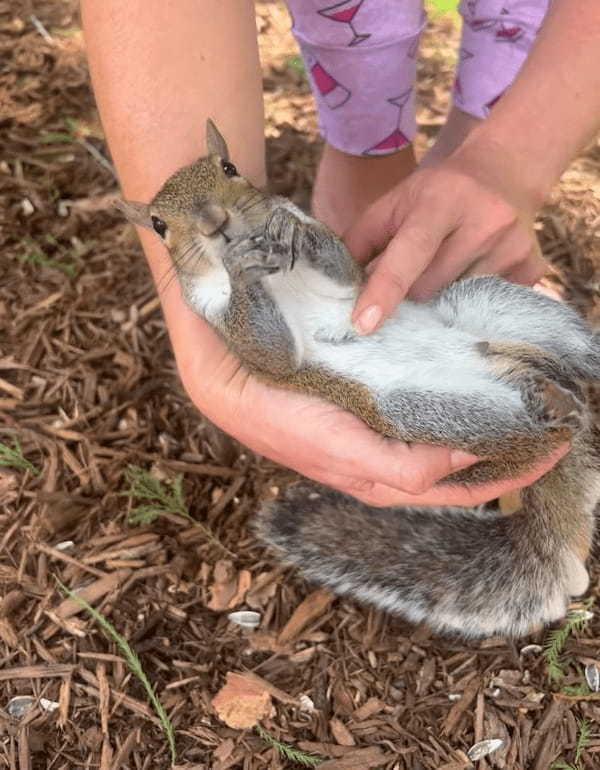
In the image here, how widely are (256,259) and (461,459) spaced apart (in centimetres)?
48

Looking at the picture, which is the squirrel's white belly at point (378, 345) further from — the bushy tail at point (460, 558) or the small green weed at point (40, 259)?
the small green weed at point (40, 259)

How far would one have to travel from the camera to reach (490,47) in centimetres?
212

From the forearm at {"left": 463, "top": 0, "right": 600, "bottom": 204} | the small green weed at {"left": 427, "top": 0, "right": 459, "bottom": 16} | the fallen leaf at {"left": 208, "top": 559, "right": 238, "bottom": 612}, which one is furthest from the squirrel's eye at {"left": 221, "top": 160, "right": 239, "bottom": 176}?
the small green weed at {"left": 427, "top": 0, "right": 459, "bottom": 16}

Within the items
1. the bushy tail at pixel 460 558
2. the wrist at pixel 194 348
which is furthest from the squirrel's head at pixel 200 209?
the bushy tail at pixel 460 558

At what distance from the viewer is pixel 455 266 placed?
163 centimetres

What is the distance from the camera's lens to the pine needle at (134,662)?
152cm

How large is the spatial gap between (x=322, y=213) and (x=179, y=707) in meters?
1.43

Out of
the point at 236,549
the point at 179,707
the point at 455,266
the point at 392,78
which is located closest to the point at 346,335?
the point at 455,266

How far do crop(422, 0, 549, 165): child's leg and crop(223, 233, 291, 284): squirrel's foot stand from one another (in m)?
1.03

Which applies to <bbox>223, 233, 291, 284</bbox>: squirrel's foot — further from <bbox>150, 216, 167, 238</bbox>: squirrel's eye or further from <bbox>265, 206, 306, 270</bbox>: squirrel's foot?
<bbox>150, 216, 167, 238</bbox>: squirrel's eye

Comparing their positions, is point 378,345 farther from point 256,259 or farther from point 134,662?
point 134,662

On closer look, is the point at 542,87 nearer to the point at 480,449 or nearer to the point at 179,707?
the point at 480,449

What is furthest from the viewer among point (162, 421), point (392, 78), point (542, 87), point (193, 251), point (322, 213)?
point (322, 213)

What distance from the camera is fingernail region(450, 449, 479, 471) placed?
139 centimetres
